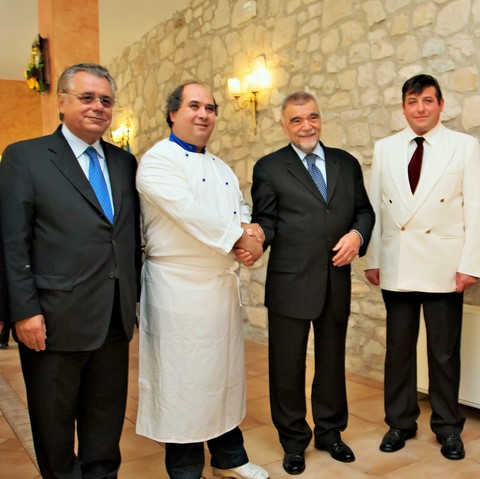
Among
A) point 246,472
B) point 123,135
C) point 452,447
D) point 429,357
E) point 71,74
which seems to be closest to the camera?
point 71,74

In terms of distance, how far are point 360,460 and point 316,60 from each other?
2.67 meters

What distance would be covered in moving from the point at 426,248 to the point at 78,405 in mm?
1534

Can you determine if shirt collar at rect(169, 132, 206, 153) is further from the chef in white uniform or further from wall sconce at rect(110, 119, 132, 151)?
wall sconce at rect(110, 119, 132, 151)

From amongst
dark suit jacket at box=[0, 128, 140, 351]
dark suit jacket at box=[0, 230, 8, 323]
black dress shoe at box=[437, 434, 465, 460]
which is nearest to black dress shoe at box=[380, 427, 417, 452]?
black dress shoe at box=[437, 434, 465, 460]

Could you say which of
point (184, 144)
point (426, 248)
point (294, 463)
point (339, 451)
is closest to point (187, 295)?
point (184, 144)

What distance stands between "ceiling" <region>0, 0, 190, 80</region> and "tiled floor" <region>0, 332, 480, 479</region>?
4.06 m

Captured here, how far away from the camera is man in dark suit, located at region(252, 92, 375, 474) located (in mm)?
2271

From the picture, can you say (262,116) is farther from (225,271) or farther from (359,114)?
(225,271)

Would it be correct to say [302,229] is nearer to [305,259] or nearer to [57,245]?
[305,259]

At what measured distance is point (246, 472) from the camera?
2.20m

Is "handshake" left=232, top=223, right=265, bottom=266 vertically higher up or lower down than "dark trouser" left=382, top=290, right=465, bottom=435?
higher up

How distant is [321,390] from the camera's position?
2.40m

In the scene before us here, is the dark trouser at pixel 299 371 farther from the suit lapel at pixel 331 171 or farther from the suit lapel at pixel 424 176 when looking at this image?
the suit lapel at pixel 424 176

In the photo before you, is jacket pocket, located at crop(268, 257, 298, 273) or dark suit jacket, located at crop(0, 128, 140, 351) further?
jacket pocket, located at crop(268, 257, 298, 273)
